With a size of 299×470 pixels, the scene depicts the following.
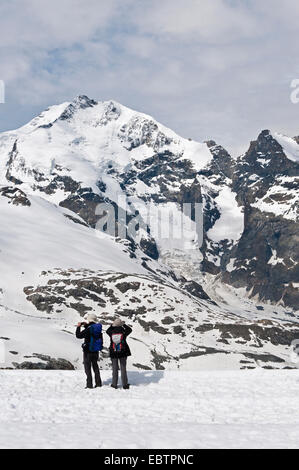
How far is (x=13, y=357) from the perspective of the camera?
306 ft

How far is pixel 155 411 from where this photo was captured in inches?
698

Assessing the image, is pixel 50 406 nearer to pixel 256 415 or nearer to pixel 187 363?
pixel 256 415

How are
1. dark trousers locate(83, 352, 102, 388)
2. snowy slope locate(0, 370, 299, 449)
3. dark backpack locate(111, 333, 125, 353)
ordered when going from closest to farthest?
snowy slope locate(0, 370, 299, 449) < dark trousers locate(83, 352, 102, 388) < dark backpack locate(111, 333, 125, 353)

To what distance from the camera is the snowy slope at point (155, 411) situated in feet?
43.6

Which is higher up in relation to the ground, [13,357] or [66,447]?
[66,447]

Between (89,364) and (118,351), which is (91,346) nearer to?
(89,364)

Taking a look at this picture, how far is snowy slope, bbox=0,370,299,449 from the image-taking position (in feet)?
43.6

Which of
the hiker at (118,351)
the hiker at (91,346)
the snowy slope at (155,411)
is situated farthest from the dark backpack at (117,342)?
the snowy slope at (155,411)

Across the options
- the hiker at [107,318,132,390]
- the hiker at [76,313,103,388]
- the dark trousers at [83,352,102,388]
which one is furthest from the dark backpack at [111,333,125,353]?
the dark trousers at [83,352,102,388]

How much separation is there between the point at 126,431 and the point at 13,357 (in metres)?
83.4

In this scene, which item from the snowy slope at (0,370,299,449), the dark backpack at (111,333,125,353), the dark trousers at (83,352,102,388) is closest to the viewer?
the snowy slope at (0,370,299,449)

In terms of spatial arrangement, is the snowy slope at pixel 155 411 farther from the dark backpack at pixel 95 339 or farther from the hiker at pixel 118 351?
the dark backpack at pixel 95 339

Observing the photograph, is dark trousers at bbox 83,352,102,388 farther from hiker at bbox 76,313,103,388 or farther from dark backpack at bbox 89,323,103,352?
dark backpack at bbox 89,323,103,352
